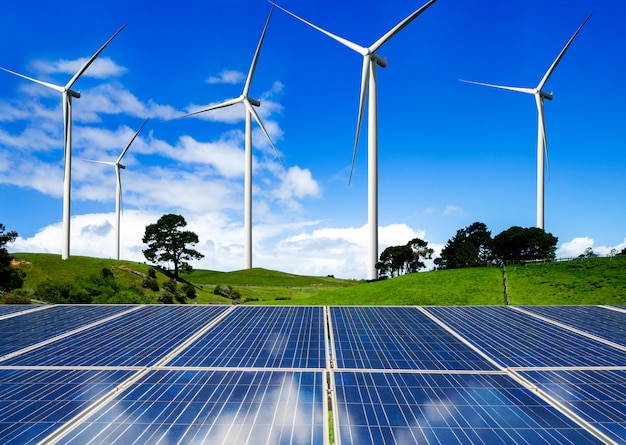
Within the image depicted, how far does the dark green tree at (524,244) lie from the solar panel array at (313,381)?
97260mm

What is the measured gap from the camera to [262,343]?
44.2 feet

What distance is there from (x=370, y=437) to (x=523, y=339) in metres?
9.41

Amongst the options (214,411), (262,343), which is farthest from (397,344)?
(214,411)

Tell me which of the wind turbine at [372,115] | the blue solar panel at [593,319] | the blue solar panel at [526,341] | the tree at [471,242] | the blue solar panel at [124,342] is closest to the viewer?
the blue solar panel at [124,342]

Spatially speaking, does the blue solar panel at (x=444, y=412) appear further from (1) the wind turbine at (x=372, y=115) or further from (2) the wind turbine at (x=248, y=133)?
(2) the wind turbine at (x=248, y=133)

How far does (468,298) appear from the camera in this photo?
5928 cm

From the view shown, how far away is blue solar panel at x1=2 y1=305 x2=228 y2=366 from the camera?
11781 mm

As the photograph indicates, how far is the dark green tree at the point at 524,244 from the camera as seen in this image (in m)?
103

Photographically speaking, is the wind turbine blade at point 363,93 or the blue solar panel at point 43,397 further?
the wind turbine blade at point 363,93

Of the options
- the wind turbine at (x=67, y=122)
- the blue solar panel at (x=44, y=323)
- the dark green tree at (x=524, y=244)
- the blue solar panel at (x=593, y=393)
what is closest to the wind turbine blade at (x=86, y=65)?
the wind turbine at (x=67, y=122)

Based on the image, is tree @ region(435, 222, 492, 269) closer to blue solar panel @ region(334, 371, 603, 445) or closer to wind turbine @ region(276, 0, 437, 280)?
wind turbine @ region(276, 0, 437, 280)

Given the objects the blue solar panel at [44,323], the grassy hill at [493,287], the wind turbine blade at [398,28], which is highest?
the wind turbine blade at [398,28]

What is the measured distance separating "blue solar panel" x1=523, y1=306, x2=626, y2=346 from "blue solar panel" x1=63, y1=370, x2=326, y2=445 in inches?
481

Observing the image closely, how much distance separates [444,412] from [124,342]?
10.6m
